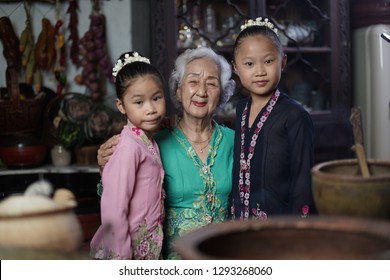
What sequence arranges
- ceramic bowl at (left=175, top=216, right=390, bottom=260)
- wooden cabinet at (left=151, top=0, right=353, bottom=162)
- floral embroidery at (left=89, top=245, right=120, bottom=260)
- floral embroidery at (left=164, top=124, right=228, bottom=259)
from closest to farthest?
ceramic bowl at (left=175, top=216, right=390, bottom=260) → floral embroidery at (left=89, top=245, right=120, bottom=260) → floral embroidery at (left=164, top=124, right=228, bottom=259) → wooden cabinet at (left=151, top=0, right=353, bottom=162)

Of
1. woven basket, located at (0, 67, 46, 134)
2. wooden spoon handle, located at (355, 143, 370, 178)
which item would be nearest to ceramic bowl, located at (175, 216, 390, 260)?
wooden spoon handle, located at (355, 143, 370, 178)

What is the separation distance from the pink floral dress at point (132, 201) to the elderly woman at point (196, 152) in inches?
3.4

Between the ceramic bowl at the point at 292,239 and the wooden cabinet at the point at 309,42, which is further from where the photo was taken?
the wooden cabinet at the point at 309,42

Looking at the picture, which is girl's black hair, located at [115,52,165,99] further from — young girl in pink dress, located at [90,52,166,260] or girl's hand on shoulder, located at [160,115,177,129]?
girl's hand on shoulder, located at [160,115,177,129]

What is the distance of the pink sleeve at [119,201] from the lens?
1.20 metres

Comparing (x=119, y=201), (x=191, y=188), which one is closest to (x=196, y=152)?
(x=191, y=188)

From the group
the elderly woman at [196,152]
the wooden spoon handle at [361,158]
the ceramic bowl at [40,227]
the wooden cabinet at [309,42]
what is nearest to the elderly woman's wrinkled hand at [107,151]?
the elderly woman at [196,152]

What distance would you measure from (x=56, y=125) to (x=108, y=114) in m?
0.22

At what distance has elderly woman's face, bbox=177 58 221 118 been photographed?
1404 millimetres

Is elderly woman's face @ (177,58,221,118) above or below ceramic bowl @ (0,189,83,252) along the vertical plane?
above

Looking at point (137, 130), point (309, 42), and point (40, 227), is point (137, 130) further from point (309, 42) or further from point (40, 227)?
point (309, 42)

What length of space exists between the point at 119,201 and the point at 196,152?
0.31 m

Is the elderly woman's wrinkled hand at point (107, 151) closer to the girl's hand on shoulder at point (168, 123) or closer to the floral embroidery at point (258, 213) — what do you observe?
the girl's hand on shoulder at point (168, 123)
